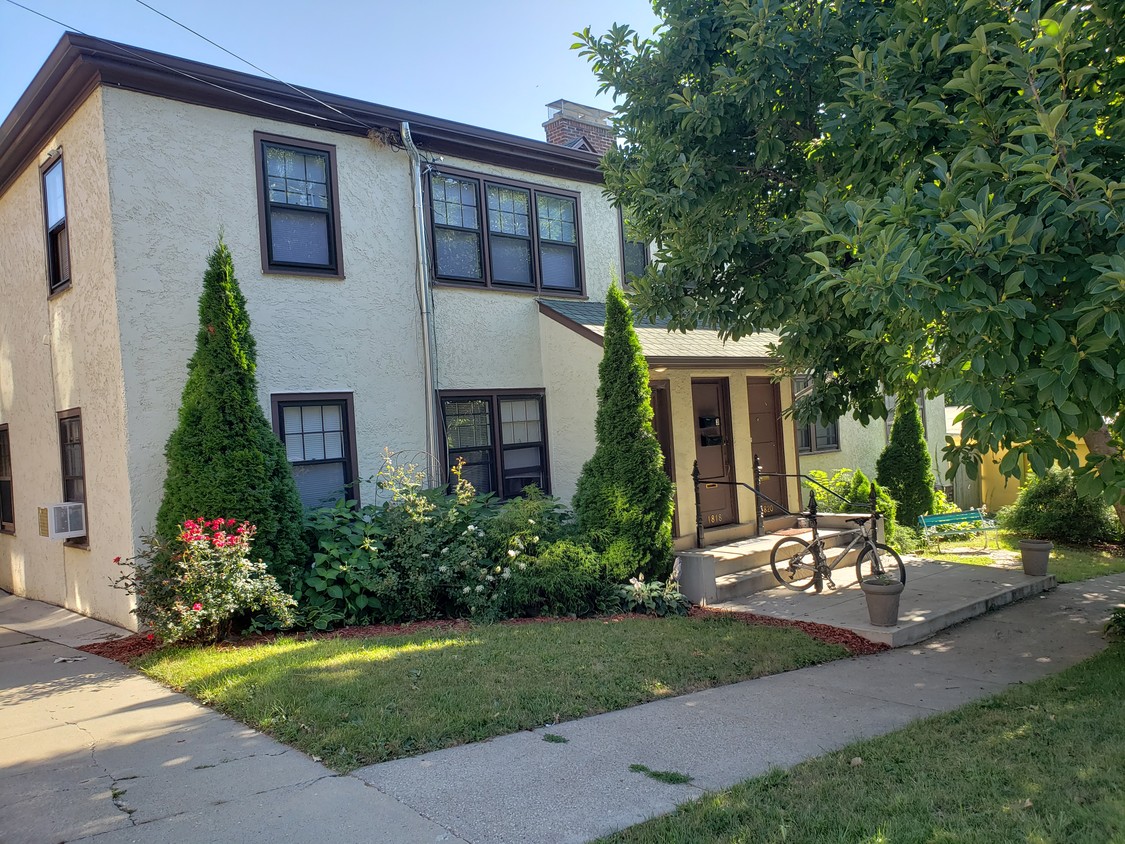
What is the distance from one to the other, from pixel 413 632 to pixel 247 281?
442 centimetres

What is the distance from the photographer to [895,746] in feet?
17.0

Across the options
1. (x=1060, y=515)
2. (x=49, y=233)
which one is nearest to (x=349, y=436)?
(x=49, y=233)

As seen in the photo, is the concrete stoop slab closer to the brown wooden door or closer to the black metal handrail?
the black metal handrail

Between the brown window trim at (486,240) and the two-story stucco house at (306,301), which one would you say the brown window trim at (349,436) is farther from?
the brown window trim at (486,240)

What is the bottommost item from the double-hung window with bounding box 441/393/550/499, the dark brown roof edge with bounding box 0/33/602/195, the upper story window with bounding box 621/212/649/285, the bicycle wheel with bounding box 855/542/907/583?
the bicycle wheel with bounding box 855/542/907/583

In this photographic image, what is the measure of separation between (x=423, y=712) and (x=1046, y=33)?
5586mm

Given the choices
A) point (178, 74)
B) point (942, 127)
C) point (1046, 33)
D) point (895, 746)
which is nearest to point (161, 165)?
point (178, 74)

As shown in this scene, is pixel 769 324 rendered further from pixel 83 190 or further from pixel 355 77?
pixel 83 190

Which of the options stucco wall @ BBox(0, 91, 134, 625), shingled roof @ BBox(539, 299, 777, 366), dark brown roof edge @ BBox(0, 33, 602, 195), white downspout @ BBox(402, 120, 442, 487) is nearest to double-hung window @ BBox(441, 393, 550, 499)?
white downspout @ BBox(402, 120, 442, 487)

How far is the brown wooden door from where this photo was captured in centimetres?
1368

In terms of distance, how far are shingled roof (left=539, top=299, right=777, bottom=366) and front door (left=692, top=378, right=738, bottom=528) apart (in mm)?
677

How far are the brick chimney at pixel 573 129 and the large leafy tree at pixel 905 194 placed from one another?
6436 mm

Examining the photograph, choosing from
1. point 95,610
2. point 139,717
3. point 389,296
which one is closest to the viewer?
point 139,717

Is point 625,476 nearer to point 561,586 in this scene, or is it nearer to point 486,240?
point 561,586
